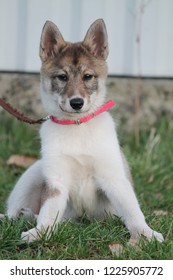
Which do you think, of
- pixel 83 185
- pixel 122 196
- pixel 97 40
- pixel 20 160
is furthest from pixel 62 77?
pixel 20 160

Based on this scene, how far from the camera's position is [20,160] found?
20.9 feet

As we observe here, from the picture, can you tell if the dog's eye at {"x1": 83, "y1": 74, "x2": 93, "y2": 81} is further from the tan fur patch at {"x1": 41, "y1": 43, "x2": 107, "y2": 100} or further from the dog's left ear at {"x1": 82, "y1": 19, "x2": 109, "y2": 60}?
the dog's left ear at {"x1": 82, "y1": 19, "x2": 109, "y2": 60}

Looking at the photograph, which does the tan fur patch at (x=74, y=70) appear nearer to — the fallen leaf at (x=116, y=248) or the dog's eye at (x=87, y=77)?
the dog's eye at (x=87, y=77)

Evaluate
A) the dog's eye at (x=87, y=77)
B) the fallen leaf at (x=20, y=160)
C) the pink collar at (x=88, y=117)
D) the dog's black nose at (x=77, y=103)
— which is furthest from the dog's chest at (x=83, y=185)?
the fallen leaf at (x=20, y=160)

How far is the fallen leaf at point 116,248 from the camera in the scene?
3.82 m

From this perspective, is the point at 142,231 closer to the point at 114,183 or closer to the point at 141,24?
the point at 114,183

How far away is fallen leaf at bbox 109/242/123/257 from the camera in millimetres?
3820

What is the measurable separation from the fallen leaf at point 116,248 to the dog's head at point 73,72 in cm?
92

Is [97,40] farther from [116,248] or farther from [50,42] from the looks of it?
[116,248]

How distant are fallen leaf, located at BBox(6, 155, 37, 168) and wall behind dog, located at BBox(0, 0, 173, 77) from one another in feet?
3.92

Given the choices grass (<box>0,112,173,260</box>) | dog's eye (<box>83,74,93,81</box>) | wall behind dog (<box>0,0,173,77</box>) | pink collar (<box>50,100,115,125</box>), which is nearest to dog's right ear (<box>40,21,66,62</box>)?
dog's eye (<box>83,74,93,81</box>)

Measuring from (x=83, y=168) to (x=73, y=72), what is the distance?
67 centimetres

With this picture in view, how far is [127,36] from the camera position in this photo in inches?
284
